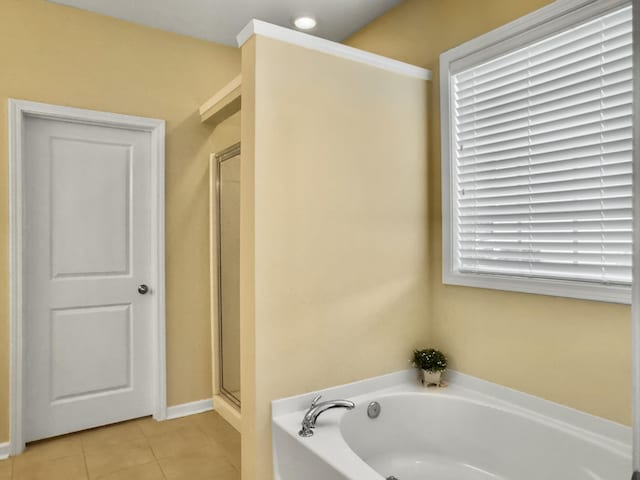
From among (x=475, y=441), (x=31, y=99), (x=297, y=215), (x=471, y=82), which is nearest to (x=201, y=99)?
(x=31, y=99)

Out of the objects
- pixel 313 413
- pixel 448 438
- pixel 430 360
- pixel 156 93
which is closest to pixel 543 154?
pixel 430 360

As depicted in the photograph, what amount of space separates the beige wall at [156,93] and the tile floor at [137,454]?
249 millimetres

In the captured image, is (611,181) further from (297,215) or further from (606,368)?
(297,215)

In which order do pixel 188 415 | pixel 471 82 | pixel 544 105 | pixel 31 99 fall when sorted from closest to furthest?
pixel 544 105
pixel 471 82
pixel 31 99
pixel 188 415

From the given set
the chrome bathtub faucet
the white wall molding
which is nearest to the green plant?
the chrome bathtub faucet

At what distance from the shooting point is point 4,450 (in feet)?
8.43

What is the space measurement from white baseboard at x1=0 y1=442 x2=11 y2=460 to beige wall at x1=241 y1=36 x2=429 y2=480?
160 centimetres

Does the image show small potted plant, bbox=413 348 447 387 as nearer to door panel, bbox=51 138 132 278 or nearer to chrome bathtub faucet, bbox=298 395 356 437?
chrome bathtub faucet, bbox=298 395 356 437

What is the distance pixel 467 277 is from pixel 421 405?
688mm

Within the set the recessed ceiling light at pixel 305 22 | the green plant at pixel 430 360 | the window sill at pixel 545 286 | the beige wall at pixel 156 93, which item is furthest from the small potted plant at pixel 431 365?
the recessed ceiling light at pixel 305 22

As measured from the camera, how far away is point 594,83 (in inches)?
69.4

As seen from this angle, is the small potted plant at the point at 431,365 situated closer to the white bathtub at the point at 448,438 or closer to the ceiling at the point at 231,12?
the white bathtub at the point at 448,438

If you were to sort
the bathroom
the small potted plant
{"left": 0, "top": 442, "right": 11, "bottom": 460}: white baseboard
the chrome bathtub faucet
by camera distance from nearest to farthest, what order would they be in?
the chrome bathtub faucet, the bathroom, the small potted plant, {"left": 0, "top": 442, "right": 11, "bottom": 460}: white baseboard

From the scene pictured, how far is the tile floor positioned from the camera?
2391 mm
